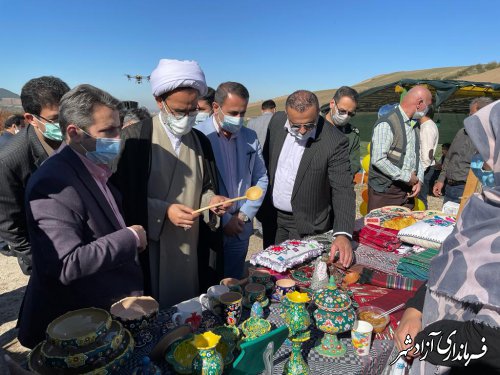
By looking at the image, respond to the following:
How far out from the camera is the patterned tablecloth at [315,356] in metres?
1.31

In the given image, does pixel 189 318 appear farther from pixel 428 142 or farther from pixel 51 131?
pixel 428 142

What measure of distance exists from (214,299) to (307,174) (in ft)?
4.89

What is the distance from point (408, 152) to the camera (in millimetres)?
3674

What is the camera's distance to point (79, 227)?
1.41 m

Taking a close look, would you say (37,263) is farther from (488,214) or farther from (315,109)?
(315,109)

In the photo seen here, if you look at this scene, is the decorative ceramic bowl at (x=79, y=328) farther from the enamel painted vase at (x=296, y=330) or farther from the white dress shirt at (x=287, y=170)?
the white dress shirt at (x=287, y=170)

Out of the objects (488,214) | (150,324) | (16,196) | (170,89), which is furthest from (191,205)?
(488,214)

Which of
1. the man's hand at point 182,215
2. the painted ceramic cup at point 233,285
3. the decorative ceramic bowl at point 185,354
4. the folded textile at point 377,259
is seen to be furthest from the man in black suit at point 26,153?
the folded textile at point 377,259

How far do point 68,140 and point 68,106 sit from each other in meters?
0.15

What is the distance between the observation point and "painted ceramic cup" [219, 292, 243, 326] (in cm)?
150

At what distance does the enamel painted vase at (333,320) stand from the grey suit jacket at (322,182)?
1.26 metres

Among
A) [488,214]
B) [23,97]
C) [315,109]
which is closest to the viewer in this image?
[488,214]

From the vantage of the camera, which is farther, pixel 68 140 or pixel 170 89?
pixel 170 89

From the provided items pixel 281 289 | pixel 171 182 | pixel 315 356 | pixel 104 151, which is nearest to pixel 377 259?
pixel 281 289
